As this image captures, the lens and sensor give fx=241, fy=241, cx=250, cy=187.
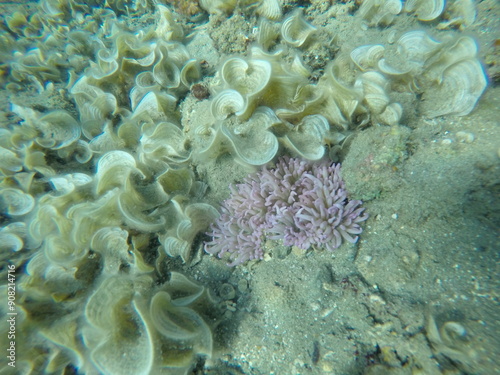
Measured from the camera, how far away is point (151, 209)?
2.66 meters

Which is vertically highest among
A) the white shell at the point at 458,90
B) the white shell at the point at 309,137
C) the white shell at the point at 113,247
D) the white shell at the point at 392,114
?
the white shell at the point at 458,90

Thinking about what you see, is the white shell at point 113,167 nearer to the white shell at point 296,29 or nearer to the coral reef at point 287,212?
the coral reef at point 287,212

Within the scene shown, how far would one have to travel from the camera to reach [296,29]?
2863 millimetres

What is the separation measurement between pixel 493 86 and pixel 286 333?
274cm

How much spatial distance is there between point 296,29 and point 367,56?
95cm

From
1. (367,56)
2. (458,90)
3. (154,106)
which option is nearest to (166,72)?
(154,106)

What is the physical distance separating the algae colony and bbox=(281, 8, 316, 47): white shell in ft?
0.08

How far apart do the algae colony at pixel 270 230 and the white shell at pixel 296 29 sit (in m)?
0.02

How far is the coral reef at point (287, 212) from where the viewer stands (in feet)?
7.12

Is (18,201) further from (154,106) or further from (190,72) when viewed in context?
(190,72)

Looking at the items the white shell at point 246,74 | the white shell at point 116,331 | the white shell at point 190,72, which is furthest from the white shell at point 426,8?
the white shell at point 116,331

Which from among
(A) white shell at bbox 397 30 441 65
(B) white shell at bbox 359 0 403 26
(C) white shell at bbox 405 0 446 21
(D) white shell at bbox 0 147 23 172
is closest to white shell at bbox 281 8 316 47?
(B) white shell at bbox 359 0 403 26

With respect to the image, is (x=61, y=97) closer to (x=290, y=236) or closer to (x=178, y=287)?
(x=178, y=287)

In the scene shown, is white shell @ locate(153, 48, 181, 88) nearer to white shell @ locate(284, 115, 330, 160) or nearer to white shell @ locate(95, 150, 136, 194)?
white shell @ locate(95, 150, 136, 194)
